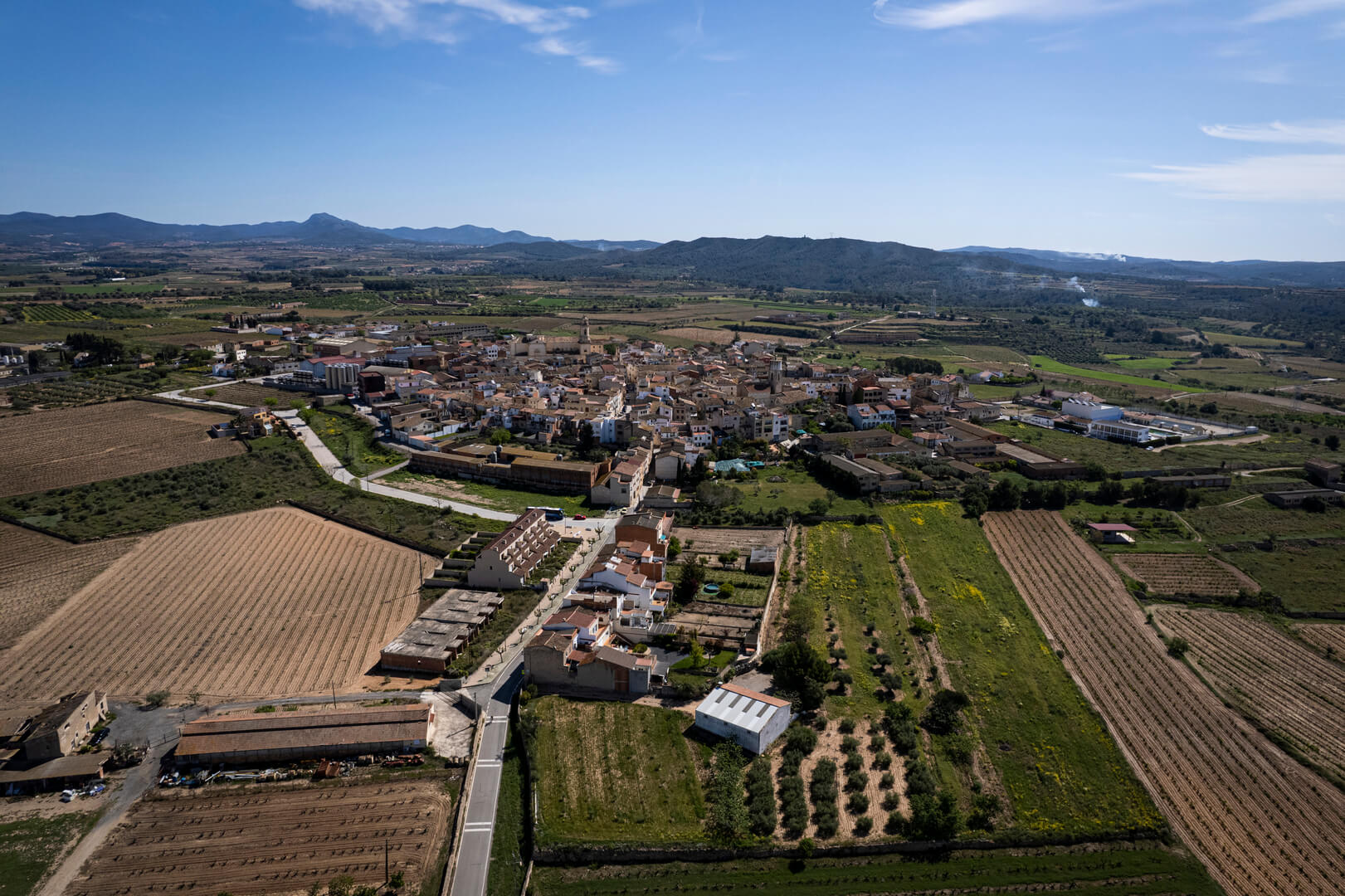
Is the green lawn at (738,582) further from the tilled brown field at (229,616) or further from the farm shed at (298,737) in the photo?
the farm shed at (298,737)

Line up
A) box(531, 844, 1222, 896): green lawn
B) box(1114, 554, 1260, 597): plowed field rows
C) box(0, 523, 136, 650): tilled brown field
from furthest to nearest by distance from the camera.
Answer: box(1114, 554, 1260, 597): plowed field rows, box(0, 523, 136, 650): tilled brown field, box(531, 844, 1222, 896): green lawn

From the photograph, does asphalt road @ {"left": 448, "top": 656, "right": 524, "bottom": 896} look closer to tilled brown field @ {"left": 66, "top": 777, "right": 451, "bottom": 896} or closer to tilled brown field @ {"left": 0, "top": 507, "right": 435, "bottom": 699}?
tilled brown field @ {"left": 66, "top": 777, "right": 451, "bottom": 896}

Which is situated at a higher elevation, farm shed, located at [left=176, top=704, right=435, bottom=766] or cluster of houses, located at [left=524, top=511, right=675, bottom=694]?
cluster of houses, located at [left=524, top=511, right=675, bottom=694]

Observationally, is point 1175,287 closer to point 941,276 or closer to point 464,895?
point 941,276

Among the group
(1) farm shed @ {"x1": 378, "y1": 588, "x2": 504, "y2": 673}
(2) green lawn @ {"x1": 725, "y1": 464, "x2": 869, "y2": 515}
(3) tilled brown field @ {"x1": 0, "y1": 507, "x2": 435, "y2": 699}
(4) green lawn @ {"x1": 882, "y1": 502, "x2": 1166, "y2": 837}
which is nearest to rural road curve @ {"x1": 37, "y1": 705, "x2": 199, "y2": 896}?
(3) tilled brown field @ {"x1": 0, "y1": 507, "x2": 435, "y2": 699}

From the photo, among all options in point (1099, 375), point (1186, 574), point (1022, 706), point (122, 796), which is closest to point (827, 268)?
point (1099, 375)

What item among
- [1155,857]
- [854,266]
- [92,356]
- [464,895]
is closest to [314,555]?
[464,895]
